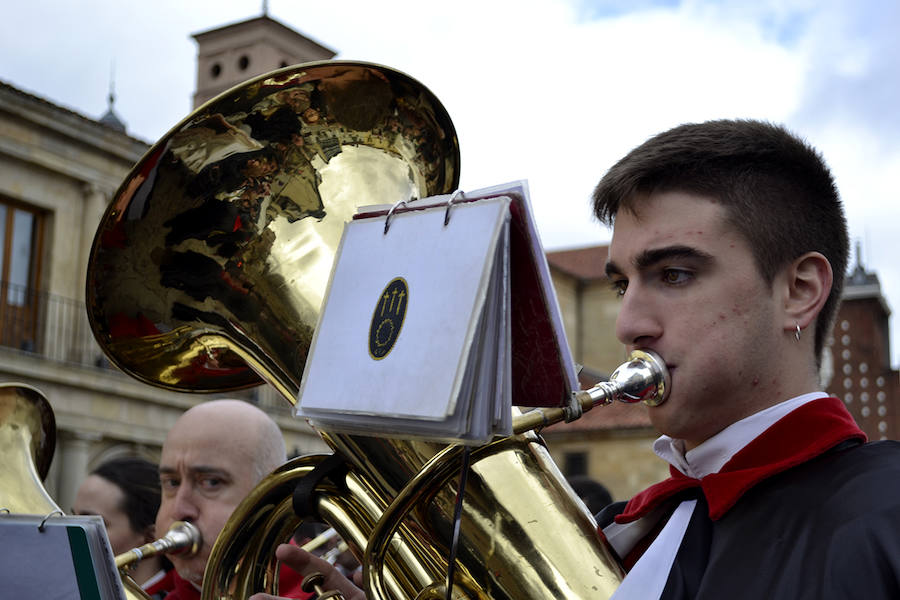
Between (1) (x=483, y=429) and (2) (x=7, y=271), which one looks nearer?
(1) (x=483, y=429)

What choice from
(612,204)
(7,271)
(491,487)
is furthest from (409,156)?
(7,271)

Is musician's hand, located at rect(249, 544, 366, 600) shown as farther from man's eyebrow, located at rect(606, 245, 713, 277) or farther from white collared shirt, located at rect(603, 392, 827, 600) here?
man's eyebrow, located at rect(606, 245, 713, 277)

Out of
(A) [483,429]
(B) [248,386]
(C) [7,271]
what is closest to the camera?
(A) [483,429]

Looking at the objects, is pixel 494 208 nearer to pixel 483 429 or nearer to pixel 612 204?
pixel 483 429

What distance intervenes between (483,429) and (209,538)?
181 cm

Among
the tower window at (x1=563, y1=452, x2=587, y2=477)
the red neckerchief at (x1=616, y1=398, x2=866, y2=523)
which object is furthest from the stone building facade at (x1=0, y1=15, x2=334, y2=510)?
the red neckerchief at (x1=616, y1=398, x2=866, y2=523)

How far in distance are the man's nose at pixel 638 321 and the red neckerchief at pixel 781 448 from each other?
0.24m

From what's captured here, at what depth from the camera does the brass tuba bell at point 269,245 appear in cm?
235

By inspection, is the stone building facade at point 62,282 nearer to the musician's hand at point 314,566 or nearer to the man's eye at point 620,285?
the musician's hand at point 314,566

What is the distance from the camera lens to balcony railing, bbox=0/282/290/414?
46.1ft

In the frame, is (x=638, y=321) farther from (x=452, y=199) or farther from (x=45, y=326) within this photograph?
(x=45, y=326)

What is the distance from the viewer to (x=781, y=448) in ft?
6.09

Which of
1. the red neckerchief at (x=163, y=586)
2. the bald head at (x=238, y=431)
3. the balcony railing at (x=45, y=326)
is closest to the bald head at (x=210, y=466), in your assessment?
the bald head at (x=238, y=431)

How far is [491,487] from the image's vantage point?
2.11 m
